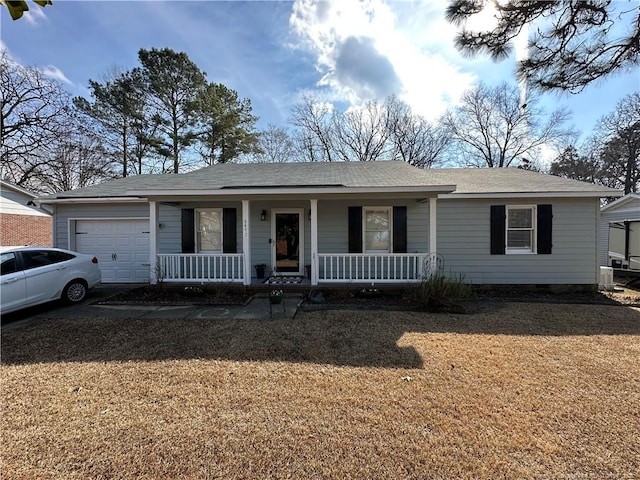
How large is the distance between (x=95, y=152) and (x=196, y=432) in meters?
22.1

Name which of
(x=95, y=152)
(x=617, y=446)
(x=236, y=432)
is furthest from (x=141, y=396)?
(x=95, y=152)

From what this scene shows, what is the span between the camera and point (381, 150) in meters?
23.3

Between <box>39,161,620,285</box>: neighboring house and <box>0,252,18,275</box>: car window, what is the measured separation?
8.51 ft

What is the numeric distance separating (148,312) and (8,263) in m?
2.57

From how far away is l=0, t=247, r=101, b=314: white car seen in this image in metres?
5.63

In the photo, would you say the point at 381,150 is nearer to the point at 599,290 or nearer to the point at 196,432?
the point at 599,290

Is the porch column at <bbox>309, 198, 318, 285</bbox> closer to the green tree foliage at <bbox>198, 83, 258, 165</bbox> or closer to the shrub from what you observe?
the shrub

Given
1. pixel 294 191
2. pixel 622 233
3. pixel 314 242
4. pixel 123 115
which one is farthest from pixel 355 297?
pixel 123 115

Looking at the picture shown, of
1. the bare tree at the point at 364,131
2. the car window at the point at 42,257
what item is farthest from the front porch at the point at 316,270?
the bare tree at the point at 364,131

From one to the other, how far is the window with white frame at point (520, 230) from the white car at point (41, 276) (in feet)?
35.9

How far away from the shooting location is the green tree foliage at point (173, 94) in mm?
18781

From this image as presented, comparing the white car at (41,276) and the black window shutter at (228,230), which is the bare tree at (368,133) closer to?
the black window shutter at (228,230)

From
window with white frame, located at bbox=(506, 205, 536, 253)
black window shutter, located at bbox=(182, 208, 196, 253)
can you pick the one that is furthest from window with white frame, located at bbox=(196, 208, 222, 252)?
window with white frame, located at bbox=(506, 205, 536, 253)

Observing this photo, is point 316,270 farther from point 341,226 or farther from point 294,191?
point 294,191
